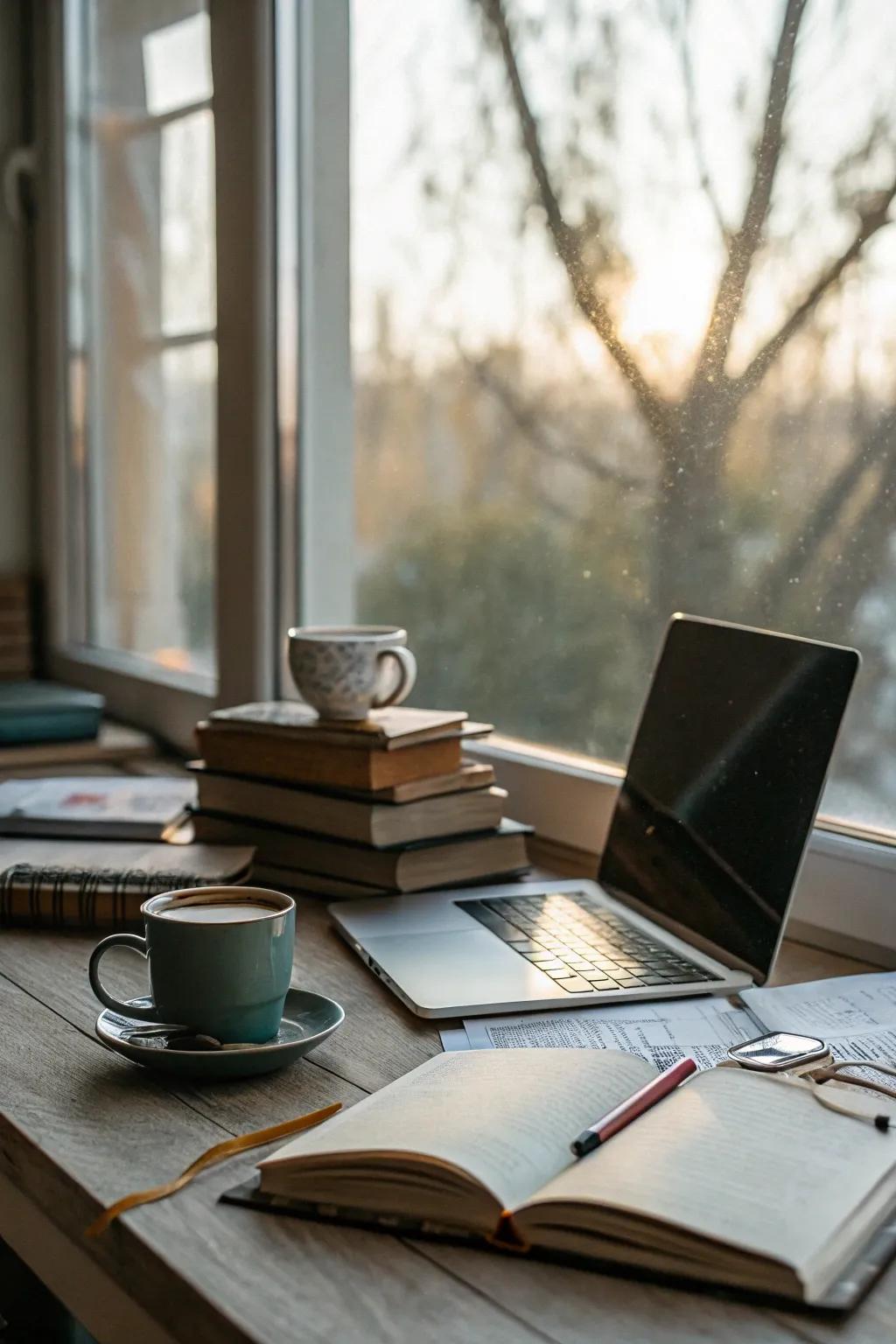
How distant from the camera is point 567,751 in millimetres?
1435

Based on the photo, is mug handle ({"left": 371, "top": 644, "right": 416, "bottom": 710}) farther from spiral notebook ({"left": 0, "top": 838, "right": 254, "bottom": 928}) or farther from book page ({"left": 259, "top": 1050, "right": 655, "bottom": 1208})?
A: book page ({"left": 259, "top": 1050, "right": 655, "bottom": 1208})

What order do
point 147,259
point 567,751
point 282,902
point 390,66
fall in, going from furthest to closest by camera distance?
point 147,259, point 390,66, point 567,751, point 282,902

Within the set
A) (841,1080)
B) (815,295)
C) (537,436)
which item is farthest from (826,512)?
(841,1080)

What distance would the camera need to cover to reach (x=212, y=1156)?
0.72 meters

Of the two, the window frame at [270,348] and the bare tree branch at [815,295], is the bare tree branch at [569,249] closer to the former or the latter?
the bare tree branch at [815,295]

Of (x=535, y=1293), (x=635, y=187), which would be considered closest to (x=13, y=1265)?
(x=535, y=1293)

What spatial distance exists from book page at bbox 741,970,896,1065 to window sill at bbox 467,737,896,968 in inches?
2.4

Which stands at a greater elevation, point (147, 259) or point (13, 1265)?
point (147, 259)

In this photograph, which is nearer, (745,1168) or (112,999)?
(745,1168)

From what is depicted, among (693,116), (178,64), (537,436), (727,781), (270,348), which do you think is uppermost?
(178,64)

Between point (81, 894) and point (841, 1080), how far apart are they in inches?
25.0

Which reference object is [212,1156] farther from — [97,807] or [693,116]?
[693,116]

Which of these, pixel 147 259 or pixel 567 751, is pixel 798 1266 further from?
pixel 147 259

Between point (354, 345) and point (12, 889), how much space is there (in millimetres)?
831
